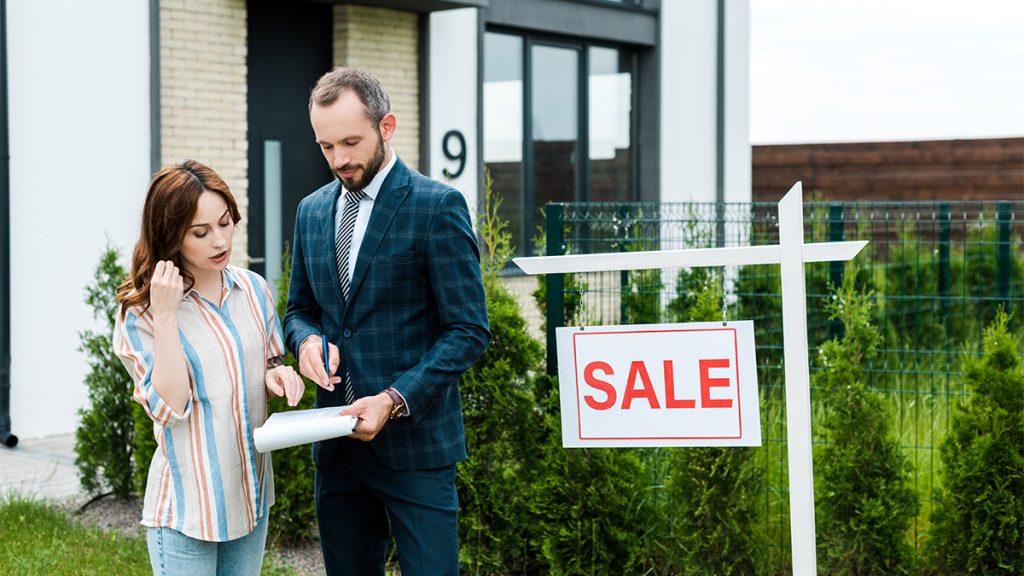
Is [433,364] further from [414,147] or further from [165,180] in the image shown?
[414,147]

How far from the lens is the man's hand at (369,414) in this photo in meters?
2.76

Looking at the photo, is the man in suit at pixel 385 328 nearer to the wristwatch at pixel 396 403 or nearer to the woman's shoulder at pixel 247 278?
the wristwatch at pixel 396 403

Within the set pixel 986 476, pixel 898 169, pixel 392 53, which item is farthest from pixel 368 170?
pixel 898 169

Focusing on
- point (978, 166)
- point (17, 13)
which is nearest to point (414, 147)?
point (17, 13)

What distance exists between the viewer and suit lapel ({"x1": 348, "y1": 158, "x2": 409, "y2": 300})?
9.66 feet

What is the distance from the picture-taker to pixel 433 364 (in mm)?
2879

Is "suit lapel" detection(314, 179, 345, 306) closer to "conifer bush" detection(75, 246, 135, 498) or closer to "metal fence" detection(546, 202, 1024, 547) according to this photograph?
"metal fence" detection(546, 202, 1024, 547)

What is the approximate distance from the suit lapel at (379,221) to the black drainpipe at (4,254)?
5920 millimetres

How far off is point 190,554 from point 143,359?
47 centimetres

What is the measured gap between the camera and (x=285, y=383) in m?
2.88

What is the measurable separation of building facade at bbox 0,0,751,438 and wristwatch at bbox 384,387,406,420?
19.3 feet

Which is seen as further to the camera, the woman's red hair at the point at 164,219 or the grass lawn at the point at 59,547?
the grass lawn at the point at 59,547

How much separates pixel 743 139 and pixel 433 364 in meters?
12.9

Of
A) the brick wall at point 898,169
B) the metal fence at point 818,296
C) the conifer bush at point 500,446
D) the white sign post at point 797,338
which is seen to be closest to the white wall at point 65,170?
the metal fence at point 818,296
